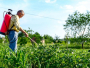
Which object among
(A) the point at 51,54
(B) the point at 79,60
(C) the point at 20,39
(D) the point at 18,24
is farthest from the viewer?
(C) the point at 20,39

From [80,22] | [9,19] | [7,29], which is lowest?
[7,29]

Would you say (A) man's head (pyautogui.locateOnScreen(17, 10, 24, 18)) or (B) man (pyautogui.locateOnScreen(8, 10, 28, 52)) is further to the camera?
(A) man's head (pyautogui.locateOnScreen(17, 10, 24, 18))

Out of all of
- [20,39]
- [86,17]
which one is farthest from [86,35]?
[20,39]

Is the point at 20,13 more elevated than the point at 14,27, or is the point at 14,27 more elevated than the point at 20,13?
the point at 20,13

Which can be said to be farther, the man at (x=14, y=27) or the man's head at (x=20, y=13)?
the man's head at (x=20, y=13)

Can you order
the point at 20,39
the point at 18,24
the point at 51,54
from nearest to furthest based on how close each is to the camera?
1. the point at 51,54
2. the point at 18,24
3. the point at 20,39

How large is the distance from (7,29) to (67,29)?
60.7ft

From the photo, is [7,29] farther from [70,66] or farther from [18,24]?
[70,66]

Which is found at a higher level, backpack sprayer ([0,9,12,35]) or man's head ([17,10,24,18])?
man's head ([17,10,24,18])

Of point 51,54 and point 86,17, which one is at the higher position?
point 86,17

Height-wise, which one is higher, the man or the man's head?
the man's head

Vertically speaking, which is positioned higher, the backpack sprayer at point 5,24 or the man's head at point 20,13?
the man's head at point 20,13

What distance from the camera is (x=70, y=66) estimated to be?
115 inches

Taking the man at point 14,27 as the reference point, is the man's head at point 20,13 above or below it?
above
